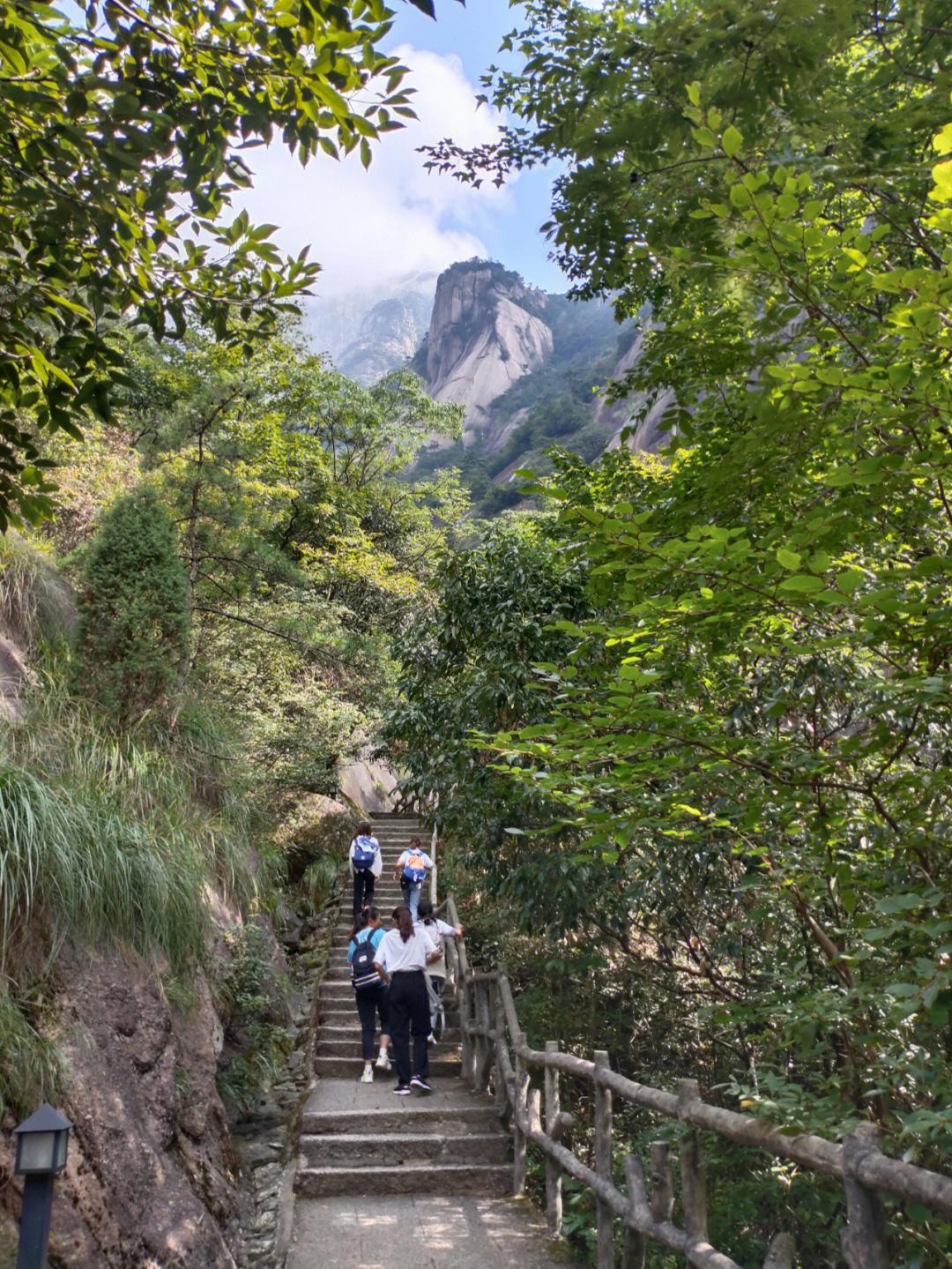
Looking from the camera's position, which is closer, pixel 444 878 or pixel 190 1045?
pixel 190 1045

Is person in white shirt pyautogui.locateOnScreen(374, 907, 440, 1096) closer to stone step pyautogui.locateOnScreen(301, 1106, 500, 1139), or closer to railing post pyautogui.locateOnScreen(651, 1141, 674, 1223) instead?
stone step pyautogui.locateOnScreen(301, 1106, 500, 1139)

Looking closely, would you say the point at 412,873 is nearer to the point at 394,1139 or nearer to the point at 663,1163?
the point at 394,1139

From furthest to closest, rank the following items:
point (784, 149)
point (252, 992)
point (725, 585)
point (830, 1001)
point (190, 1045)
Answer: point (252, 992) → point (190, 1045) → point (830, 1001) → point (784, 149) → point (725, 585)

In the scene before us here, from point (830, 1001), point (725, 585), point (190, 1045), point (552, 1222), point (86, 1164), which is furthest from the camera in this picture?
point (190, 1045)

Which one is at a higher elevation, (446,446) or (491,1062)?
A: (446,446)

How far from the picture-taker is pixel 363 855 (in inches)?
430

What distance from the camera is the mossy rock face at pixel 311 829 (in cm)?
1297

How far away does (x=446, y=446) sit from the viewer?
2707 inches

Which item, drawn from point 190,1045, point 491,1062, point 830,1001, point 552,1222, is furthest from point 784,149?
point 491,1062

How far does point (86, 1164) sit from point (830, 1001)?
12.9 ft

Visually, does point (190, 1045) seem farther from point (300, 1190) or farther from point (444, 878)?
point (444, 878)

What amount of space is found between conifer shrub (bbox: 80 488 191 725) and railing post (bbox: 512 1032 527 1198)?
183 inches

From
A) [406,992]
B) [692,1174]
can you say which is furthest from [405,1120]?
[692,1174]

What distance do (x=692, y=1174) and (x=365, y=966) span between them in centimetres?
502
